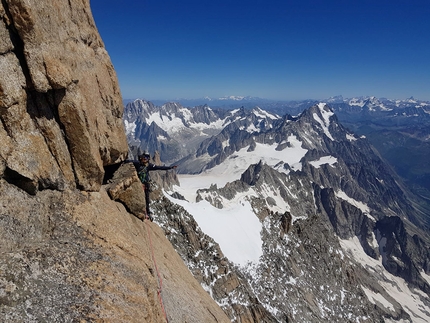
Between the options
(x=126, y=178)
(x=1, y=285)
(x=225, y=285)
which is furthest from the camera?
(x=225, y=285)

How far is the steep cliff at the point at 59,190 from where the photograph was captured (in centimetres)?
960

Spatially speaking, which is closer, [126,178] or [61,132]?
[61,132]

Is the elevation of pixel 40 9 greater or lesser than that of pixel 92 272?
greater

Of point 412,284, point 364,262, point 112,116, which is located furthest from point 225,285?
Answer: point 412,284

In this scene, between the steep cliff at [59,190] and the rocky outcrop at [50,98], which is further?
the rocky outcrop at [50,98]

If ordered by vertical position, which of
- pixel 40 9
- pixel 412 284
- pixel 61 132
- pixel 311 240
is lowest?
pixel 412 284

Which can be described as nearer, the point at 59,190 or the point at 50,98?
the point at 50,98

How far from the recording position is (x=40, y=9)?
36.0ft

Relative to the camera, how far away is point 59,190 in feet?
40.2

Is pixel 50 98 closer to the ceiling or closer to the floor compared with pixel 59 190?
closer to the ceiling

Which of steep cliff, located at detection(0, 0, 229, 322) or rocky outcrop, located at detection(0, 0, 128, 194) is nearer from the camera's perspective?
steep cliff, located at detection(0, 0, 229, 322)

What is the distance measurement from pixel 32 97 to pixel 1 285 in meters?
6.89

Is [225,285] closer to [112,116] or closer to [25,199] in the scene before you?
[112,116]

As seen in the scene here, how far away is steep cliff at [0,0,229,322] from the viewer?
960 cm
